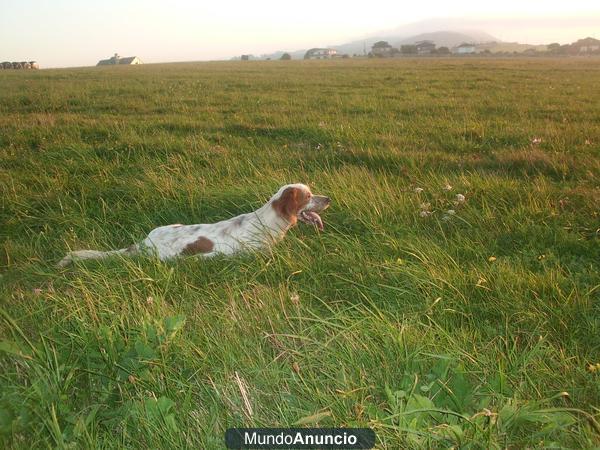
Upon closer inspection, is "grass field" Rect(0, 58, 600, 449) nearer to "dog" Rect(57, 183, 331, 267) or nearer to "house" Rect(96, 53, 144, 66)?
"dog" Rect(57, 183, 331, 267)

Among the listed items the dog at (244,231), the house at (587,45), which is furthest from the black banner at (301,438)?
the house at (587,45)

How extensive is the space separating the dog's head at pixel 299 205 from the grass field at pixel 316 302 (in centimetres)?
21

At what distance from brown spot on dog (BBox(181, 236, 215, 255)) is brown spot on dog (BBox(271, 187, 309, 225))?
2.74 feet

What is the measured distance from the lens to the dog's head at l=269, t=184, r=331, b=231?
533 centimetres

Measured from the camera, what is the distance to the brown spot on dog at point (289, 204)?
536 centimetres

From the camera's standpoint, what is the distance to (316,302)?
3.82 meters

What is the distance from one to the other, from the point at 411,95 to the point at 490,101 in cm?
343

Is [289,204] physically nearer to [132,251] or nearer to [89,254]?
[132,251]

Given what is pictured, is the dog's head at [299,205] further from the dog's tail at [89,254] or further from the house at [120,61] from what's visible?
the house at [120,61]

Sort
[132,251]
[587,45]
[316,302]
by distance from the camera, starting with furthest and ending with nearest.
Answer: [587,45]
[132,251]
[316,302]

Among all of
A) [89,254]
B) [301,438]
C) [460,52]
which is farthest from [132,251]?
[460,52]

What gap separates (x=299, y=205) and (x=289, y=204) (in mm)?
112

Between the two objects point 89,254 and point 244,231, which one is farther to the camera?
point 244,231

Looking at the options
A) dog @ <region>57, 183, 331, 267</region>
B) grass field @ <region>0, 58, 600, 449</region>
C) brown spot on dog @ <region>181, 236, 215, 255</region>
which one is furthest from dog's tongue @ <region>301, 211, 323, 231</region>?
brown spot on dog @ <region>181, 236, 215, 255</region>
